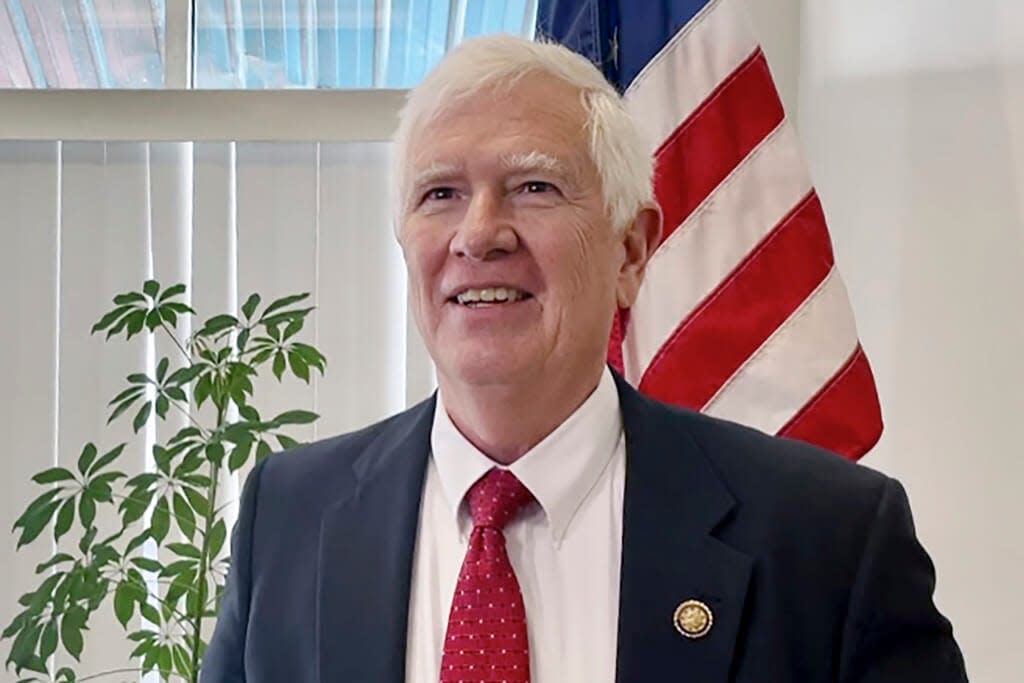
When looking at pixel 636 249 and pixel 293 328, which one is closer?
pixel 636 249

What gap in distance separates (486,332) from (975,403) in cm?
92

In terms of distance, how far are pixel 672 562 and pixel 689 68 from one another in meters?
1.07

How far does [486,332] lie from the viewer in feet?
3.85

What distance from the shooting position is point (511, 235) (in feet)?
3.83

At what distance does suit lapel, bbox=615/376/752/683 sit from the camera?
1.09 m

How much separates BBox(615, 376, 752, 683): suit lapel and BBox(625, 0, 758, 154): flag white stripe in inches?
33.6

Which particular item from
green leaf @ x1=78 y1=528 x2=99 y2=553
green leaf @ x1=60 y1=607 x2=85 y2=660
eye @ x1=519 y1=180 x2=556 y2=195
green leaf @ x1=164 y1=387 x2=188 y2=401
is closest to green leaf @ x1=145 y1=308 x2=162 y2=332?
green leaf @ x1=164 y1=387 x2=188 y2=401

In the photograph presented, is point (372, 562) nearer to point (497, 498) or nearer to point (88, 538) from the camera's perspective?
point (497, 498)

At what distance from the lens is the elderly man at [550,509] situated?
1.11m

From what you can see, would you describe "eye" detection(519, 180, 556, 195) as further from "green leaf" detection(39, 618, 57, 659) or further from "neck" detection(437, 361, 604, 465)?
"green leaf" detection(39, 618, 57, 659)

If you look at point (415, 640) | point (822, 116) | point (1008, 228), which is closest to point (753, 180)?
point (1008, 228)

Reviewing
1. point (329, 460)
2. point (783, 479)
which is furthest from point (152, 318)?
point (783, 479)

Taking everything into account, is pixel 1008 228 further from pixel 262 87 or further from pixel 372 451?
pixel 262 87

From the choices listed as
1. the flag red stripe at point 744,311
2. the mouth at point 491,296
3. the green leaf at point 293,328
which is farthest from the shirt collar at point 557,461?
the green leaf at point 293,328
